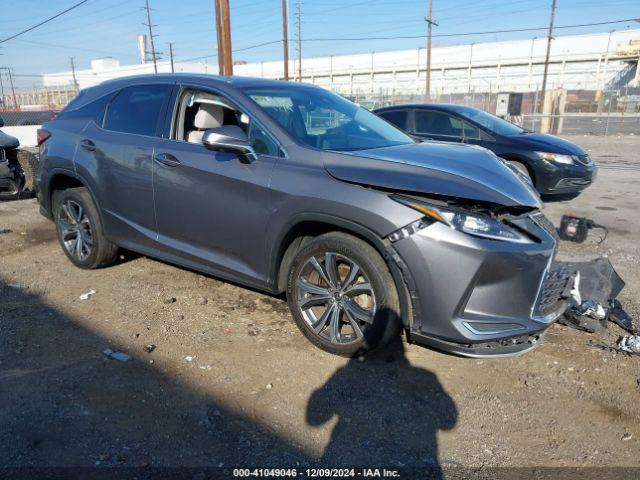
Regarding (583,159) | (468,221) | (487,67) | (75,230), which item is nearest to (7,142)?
(75,230)

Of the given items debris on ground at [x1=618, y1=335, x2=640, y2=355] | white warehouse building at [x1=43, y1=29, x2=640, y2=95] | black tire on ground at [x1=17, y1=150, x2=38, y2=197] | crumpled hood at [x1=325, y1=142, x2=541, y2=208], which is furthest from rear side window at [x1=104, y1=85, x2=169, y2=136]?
white warehouse building at [x1=43, y1=29, x2=640, y2=95]

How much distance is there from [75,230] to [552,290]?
4.27 metres

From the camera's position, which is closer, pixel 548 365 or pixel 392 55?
pixel 548 365

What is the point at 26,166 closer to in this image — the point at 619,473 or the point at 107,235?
the point at 107,235

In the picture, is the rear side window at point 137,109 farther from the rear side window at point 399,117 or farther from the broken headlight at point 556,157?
the broken headlight at point 556,157

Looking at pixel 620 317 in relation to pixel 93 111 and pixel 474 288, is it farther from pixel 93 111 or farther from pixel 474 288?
pixel 93 111

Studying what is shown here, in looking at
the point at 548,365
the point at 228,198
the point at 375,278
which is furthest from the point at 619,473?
the point at 228,198

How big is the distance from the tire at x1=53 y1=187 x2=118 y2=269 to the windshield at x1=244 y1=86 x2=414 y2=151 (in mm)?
2029

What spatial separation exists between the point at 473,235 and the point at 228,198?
1.71 m

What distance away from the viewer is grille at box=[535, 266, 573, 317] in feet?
9.65

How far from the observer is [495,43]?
66750mm

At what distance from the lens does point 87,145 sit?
4438mm

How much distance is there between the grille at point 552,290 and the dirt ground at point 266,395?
1.49 feet

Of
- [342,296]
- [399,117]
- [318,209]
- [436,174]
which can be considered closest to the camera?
[436,174]
